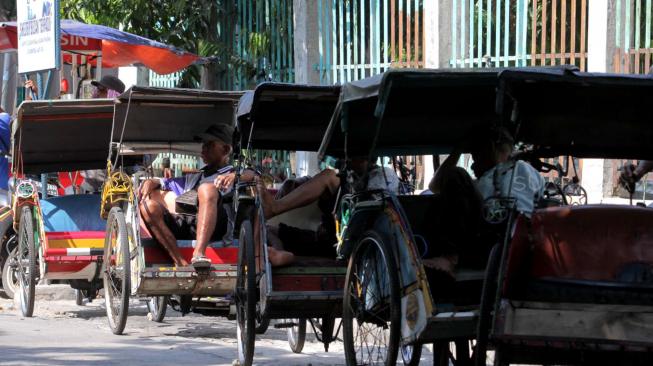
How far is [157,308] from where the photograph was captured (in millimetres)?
10953

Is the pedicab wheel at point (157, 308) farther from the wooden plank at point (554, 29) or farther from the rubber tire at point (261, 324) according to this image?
the wooden plank at point (554, 29)

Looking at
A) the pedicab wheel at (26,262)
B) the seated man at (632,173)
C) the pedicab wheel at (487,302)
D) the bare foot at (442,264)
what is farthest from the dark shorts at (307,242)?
the pedicab wheel at (26,262)

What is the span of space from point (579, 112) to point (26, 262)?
6.31 m

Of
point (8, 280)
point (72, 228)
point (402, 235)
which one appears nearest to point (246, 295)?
point (402, 235)

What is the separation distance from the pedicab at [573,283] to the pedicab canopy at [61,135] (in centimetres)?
555

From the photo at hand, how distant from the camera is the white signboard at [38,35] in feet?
40.5

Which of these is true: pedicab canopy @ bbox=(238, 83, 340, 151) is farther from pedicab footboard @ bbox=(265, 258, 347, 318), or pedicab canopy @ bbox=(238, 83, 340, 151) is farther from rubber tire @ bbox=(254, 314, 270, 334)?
rubber tire @ bbox=(254, 314, 270, 334)

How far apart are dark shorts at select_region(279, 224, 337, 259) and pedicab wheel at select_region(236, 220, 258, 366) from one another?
34cm

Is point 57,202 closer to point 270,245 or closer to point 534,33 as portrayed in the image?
point 270,245

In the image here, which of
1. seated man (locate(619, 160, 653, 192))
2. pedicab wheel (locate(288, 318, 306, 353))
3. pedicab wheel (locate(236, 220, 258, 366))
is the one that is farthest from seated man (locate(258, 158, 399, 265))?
seated man (locate(619, 160, 653, 192))

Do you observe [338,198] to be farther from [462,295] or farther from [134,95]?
[134,95]

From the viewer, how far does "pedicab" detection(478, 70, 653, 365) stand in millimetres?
5688

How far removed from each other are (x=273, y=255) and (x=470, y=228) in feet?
5.14

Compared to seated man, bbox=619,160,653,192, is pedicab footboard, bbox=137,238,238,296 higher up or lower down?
lower down
